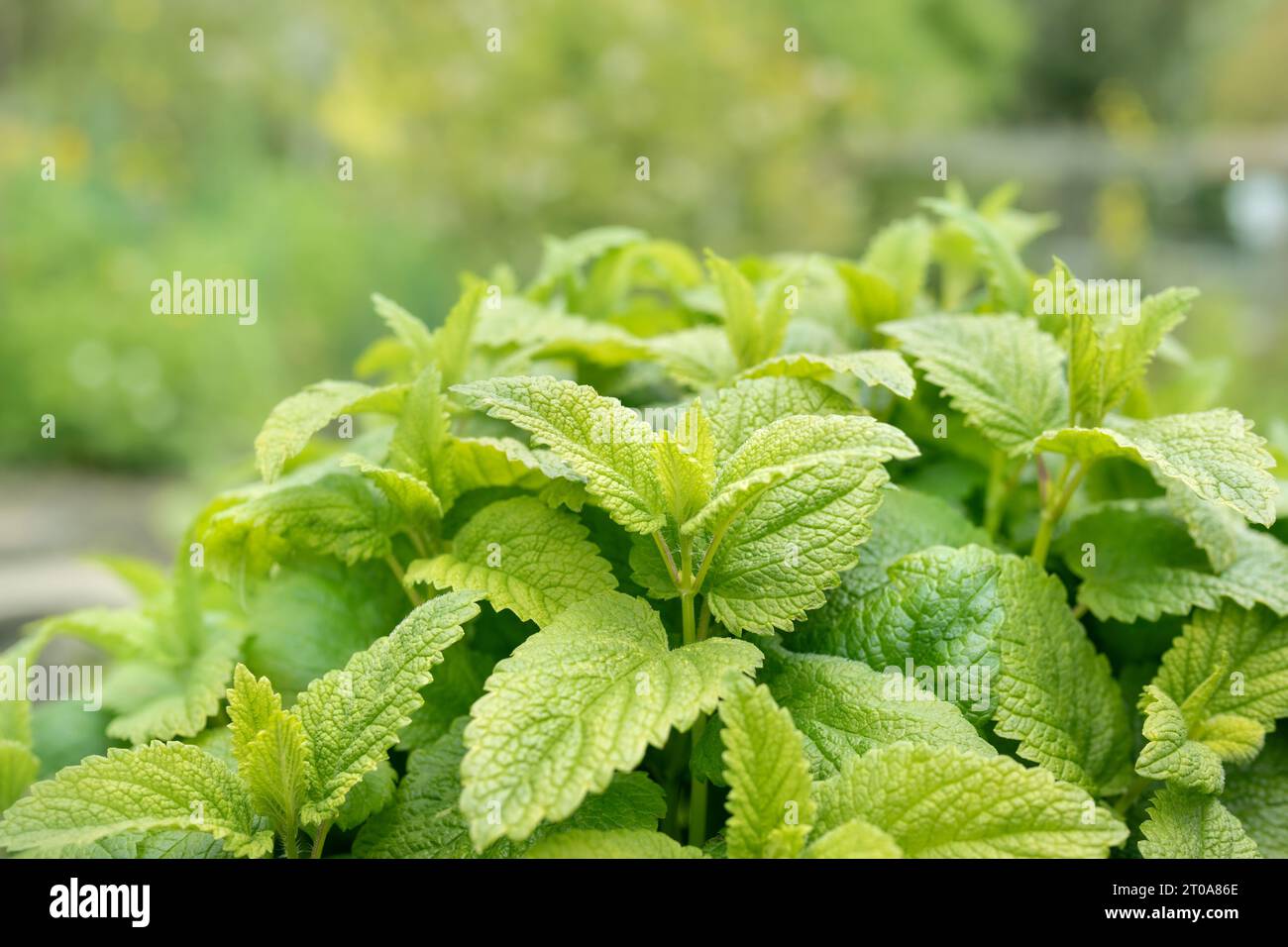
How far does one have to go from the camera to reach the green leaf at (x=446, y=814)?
0.65 m

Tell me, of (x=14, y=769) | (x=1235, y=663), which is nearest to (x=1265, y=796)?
(x=1235, y=663)

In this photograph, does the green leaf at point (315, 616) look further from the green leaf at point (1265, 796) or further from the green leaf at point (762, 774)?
the green leaf at point (1265, 796)

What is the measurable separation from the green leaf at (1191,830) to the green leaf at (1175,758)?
1cm

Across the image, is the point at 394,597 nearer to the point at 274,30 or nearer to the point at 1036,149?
the point at 274,30

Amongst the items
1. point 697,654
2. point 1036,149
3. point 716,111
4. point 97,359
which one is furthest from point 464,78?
point 697,654

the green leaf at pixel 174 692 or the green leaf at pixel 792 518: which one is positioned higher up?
the green leaf at pixel 792 518

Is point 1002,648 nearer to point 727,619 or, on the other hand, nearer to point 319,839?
point 727,619

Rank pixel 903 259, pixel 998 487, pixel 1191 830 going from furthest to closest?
pixel 903 259 → pixel 998 487 → pixel 1191 830

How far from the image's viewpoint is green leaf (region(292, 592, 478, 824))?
63 centimetres

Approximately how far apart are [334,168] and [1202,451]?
549 centimetres

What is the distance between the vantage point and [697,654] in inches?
24.9

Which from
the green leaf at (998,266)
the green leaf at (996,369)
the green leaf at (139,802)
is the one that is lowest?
the green leaf at (139,802)

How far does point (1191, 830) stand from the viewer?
2.19 ft

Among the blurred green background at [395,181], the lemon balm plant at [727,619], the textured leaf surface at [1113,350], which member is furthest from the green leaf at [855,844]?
the blurred green background at [395,181]
